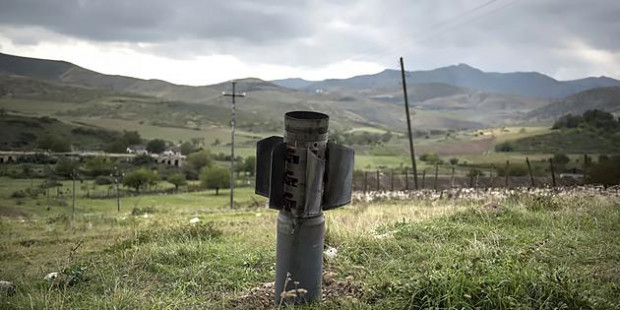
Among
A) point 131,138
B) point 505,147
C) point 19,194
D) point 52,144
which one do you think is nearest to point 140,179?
point 52,144

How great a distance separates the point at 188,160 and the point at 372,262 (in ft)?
262

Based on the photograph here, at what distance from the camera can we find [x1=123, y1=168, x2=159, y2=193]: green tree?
63.7 metres

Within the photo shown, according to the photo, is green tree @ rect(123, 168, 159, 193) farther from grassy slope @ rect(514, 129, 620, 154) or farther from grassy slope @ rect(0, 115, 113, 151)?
grassy slope @ rect(514, 129, 620, 154)

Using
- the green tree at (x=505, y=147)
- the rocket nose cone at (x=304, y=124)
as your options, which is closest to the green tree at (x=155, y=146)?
the green tree at (x=505, y=147)

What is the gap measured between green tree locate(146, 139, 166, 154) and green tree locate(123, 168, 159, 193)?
3304cm

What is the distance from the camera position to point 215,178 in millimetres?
63969

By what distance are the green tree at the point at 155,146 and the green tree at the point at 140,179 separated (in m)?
33.0

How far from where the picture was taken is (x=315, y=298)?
4281mm

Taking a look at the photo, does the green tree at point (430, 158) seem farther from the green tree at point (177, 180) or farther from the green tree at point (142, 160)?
the green tree at point (142, 160)

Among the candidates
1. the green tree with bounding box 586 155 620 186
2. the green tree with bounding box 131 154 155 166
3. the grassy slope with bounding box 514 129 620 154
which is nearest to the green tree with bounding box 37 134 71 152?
the green tree with bounding box 131 154 155 166

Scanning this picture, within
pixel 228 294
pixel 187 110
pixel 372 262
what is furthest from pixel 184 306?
pixel 187 110

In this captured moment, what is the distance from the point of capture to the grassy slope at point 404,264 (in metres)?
3.85

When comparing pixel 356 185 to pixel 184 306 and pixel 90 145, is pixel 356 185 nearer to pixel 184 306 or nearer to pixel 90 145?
pixel 184 306

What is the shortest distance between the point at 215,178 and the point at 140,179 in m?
11.2
